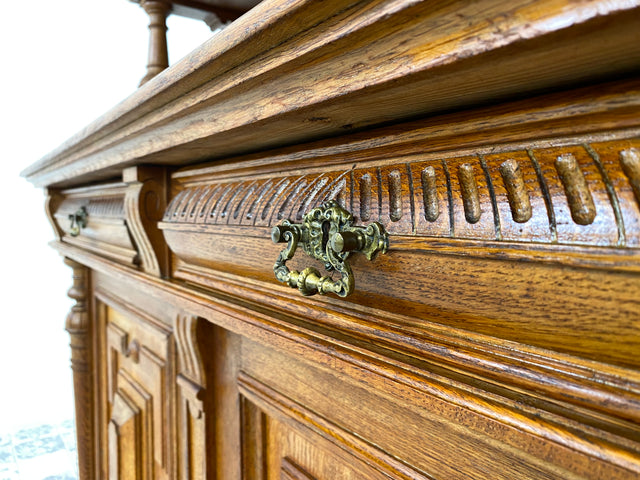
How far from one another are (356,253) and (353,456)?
18 centimetres

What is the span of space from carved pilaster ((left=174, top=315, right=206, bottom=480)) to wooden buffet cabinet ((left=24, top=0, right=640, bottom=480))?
65 millimetres

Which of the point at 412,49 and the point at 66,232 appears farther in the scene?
the point at 66,232

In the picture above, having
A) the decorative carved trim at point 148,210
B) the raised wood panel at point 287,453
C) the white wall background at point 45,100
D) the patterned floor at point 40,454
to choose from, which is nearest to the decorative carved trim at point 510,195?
the raised wood panel at point 287,453

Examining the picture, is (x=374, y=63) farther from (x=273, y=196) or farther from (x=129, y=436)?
(x=129, y=436)

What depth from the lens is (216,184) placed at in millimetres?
528

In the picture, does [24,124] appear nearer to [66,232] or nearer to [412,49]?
[66,232]

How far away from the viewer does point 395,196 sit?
290mm

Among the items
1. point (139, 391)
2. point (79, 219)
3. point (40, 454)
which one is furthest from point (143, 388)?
point (40, 454)

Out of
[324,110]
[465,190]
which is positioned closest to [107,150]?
[324,110]

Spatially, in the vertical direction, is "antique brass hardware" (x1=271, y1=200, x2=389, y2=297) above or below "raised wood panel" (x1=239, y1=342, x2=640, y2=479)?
above

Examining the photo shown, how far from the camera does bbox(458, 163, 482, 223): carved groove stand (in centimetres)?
24

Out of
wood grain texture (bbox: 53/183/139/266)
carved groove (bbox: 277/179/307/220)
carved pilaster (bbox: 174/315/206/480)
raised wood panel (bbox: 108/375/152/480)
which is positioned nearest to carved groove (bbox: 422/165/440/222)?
carved groove (bbox: 277/179/307/220)

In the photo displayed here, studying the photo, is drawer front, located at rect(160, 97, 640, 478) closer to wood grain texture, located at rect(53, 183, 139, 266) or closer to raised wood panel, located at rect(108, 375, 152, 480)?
wood grain texture, located at rect(53, 183, 139, 266)

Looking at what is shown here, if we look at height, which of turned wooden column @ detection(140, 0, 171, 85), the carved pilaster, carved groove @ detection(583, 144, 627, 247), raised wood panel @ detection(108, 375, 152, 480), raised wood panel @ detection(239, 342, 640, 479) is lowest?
raised wood panel @ detection(108, 375, 152, 480)
